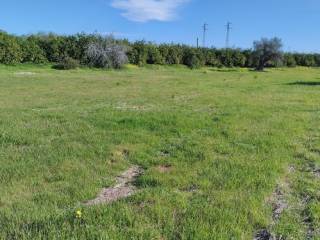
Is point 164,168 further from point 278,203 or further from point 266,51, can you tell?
point 266,51

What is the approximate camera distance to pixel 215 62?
5606cm

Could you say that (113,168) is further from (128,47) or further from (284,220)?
(128,47)

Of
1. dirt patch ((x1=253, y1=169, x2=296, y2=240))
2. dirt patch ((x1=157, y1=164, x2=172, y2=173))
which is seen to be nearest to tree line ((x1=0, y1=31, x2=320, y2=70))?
dirt patch ((x1=157, y1=164, x2=172, y2=173))

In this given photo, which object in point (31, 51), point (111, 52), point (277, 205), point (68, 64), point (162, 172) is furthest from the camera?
point (111, 52)

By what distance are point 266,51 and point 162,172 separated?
180ft

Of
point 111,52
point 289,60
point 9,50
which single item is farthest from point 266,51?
point 9,50

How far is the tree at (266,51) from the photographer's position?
57906 millimetres

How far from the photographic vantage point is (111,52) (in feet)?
137

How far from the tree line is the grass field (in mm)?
29928

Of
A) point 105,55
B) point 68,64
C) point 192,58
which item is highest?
point 105,55

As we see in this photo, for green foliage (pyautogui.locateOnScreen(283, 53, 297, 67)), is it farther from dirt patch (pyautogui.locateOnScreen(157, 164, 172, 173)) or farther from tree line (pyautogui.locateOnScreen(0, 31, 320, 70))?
dirt patch (pyautogui.locateOnScreen(157, 164, 172, 173))

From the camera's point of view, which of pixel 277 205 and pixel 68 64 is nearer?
pixel 277 205

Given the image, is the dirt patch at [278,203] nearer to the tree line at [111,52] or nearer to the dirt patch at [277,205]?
the dirt patch at [277,205]

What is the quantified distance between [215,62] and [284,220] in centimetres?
5254
